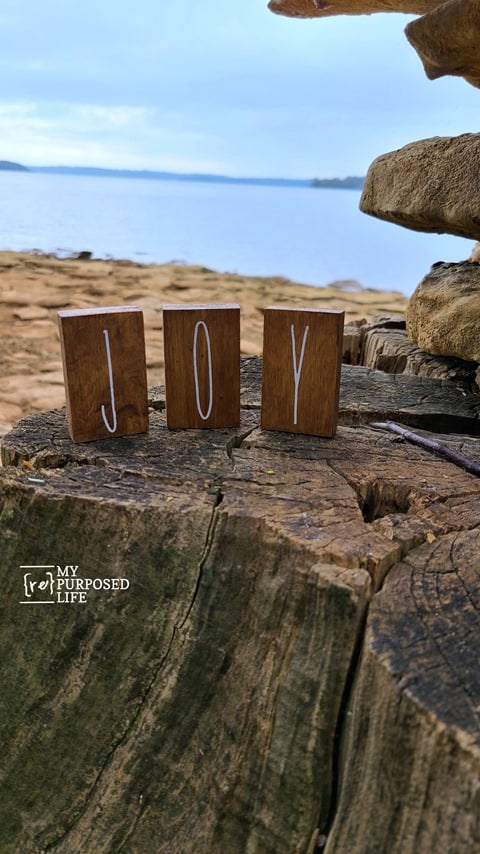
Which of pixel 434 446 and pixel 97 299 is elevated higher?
pixel 434 446

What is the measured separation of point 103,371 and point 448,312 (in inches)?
A: 32.5

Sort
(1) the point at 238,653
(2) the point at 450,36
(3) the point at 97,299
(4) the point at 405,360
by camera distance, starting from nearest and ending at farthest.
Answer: (1) the point at 238,653 → (2) the point at 450,36 → (4) the point at 405,360 → (3) the point at 97,299

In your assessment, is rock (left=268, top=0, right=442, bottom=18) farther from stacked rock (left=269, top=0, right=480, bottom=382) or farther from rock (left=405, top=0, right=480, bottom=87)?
rock (left=405, top=0, right=480, bottom=87)

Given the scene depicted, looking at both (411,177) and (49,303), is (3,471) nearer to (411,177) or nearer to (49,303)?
(411,177)

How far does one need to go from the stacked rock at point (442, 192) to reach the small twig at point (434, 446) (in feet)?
1.07

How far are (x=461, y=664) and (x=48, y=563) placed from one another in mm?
603

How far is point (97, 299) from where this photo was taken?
4707 millimetres

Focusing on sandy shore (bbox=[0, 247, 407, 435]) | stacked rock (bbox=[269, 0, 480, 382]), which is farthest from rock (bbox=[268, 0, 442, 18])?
sandy shore (bbox=[0, 247, 407, 435])

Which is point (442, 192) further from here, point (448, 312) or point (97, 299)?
point (97, 299)

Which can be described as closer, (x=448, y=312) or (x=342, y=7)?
(x=448, y=312)

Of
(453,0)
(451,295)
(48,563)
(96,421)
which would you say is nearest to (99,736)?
(48,563)

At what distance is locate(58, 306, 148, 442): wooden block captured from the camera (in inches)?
47.4

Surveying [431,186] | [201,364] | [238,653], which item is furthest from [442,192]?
[238,653]

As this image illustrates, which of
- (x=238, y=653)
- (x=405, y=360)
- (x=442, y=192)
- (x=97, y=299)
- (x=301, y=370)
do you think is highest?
(x=442, y=192)
